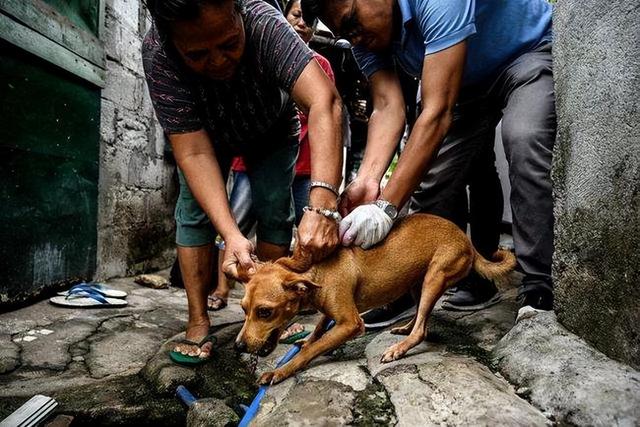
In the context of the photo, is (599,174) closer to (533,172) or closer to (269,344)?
(533,172)

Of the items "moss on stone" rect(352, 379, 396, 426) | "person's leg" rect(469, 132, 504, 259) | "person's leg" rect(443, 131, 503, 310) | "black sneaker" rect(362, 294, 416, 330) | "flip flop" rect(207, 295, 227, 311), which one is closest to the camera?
"moss on stone" rect(352, 379, 396, 426)

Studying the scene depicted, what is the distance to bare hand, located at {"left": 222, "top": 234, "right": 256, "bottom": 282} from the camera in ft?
6.59

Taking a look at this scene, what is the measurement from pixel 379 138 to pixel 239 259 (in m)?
1.00

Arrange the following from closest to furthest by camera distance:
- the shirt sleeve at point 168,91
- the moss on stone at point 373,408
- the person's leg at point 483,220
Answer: the moss on stone at point 373,408
the shirt sleeve at point 168,91
the person's leg at point 483,220

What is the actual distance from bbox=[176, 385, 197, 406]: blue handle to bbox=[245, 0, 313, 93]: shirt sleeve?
148cm

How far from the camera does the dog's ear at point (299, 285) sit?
192 centimetres

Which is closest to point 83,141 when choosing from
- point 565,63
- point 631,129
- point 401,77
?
point 401,77

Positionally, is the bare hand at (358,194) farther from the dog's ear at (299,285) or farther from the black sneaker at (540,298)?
the black sneaker at (540,298)

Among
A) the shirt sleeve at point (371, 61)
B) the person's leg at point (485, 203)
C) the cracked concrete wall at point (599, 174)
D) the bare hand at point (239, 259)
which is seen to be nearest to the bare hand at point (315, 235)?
the bare hand at point (239, 259)

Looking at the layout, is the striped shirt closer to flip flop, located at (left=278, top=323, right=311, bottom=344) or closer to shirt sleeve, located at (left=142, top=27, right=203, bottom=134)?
shirt sleeve, located at (left=142, top=27, right=203, bottom=134)

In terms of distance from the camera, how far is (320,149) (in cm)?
198

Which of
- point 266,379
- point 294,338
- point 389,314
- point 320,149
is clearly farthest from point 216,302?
point 320,149

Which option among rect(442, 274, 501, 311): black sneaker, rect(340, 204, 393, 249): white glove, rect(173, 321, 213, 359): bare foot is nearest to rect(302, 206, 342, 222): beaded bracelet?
rect(340, 204, 393, 249): white glove

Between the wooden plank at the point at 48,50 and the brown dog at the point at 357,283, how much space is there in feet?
8.50
